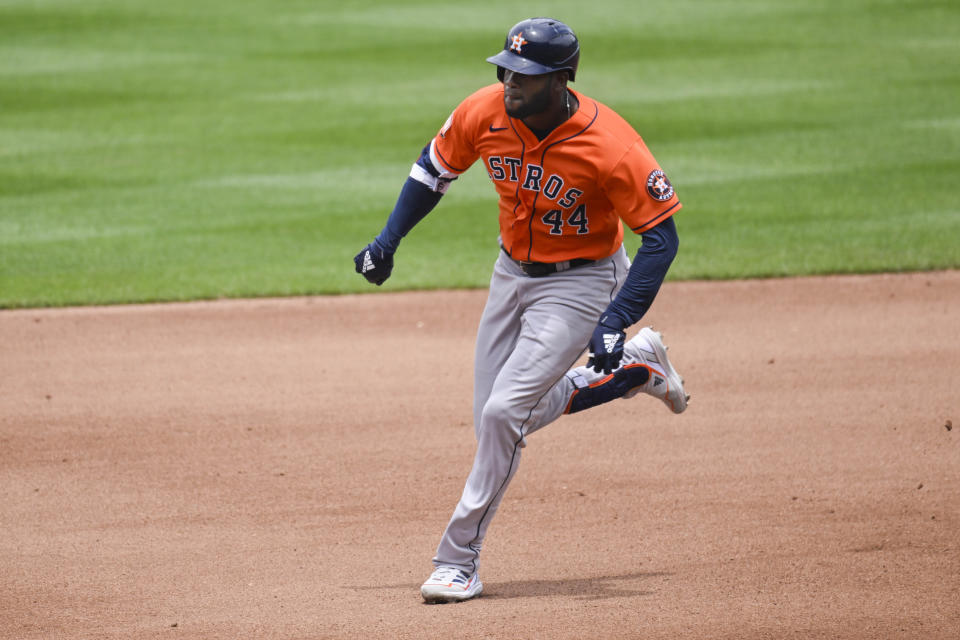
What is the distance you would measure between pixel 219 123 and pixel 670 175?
21.0 ft

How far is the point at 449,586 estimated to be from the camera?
4926 millimetres

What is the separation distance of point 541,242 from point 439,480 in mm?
1766

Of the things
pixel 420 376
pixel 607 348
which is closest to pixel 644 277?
pixel 607 348

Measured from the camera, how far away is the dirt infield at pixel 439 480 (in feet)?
16.0

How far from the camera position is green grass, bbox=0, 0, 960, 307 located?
37.0ft

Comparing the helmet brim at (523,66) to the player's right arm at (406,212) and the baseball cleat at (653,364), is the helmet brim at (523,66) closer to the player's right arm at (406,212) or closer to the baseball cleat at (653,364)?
the player's right arm at (406,212)

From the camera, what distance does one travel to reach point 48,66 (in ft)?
65.8

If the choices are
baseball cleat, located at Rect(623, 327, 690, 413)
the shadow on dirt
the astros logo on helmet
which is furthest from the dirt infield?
the astros logo on helmet

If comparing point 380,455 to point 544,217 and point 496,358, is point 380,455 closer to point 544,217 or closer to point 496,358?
point 496,358

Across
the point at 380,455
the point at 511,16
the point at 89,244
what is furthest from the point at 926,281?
the point at 511,16

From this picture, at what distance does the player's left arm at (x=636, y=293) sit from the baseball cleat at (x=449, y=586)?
0.99 meters

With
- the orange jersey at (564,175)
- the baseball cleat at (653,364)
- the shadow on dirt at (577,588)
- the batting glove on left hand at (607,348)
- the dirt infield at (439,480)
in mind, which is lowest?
the dirt infield at (439,480)

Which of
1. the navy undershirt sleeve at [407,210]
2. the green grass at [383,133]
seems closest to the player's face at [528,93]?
the navy undershirt sleeve at [407,210]

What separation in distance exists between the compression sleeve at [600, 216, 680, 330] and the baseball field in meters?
1.11
